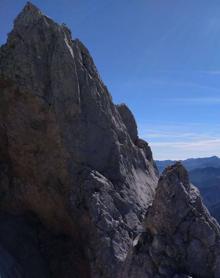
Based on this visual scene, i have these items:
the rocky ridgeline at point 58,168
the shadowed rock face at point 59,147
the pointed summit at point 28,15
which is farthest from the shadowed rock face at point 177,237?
the pointed summit at point 28,15

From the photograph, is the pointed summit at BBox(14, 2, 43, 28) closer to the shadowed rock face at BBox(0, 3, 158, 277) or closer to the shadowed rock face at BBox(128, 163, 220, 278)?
the shadowed rock face at BBox(0, 3, 158, 277)

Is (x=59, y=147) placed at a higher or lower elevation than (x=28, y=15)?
lower

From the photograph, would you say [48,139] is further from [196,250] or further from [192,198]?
[196,250]

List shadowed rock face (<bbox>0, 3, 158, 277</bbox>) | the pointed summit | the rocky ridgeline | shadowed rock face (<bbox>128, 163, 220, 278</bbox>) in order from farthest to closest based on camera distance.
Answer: the pointed summit < shadowed rock face (<bbox>0, 3, 158, 277</bbox>) < the rocky ridgeline < shadowed rock face (<bbox>128, 163, 220, 278</bbox>)

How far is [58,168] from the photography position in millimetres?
15609

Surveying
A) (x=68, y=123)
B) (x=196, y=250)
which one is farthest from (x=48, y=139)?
(x=196, y=250)

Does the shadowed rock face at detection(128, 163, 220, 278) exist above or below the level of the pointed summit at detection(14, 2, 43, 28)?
below

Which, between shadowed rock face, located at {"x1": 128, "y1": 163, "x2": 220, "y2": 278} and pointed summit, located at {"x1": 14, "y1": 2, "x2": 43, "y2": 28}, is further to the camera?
pointed summit, located at {"x1": 14, "y1": 2, "x2": 43, "y2": 28}

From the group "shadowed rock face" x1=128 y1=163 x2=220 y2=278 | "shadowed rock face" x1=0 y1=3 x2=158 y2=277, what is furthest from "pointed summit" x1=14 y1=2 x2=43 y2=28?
"shadowed rock face" x1=128 y1=163 x2=220 y2=278

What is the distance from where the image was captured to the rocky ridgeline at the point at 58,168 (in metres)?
14.9

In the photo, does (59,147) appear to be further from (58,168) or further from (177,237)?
(177,237)

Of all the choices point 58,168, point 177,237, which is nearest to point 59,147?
point 58,168

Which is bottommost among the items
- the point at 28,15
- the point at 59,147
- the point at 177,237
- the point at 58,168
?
the point at 177,237

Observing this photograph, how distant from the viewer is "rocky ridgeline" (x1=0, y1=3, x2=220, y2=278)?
1488 centimetres
